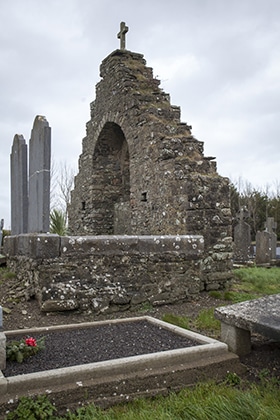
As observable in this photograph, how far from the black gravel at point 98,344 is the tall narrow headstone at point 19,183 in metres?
3.62

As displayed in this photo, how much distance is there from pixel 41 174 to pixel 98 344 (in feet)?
10.1

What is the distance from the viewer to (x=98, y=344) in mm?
3537

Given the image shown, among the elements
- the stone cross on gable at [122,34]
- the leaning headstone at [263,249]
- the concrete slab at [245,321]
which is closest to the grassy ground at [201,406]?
the concrete slab at [245,321]

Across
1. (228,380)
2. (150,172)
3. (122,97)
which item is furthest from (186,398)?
(122,97)

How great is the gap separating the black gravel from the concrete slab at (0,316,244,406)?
243mm

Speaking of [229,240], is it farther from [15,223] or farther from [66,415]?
[66,415]

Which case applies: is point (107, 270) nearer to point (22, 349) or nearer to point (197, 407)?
point (22, 349)

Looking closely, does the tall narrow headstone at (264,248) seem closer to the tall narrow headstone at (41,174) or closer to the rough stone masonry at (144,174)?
the rough stone masonry at (144,174)

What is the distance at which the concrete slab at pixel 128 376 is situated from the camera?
8.50 feet

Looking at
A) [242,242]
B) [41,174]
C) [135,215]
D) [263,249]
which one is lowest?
[263,249]

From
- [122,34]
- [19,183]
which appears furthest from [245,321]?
[122,34]

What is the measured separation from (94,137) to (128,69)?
102 inches

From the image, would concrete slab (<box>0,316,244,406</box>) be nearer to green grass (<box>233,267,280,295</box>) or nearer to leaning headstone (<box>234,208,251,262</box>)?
green grass (<box>233,267,280,295</box>)

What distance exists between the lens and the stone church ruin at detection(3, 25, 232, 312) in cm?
524
